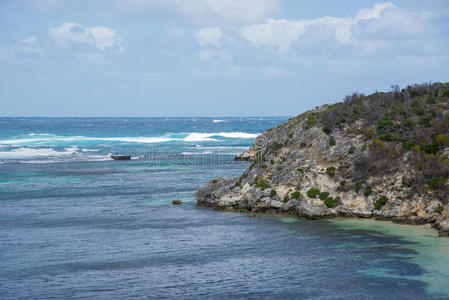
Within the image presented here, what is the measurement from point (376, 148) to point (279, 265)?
11738 mm

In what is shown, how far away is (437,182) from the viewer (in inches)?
995

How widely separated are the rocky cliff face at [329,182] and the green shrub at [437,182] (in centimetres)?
18

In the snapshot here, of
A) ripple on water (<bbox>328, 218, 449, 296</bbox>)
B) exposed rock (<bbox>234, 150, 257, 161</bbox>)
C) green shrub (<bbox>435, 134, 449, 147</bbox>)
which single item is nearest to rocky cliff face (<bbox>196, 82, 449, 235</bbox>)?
ripple on water (<bbox>328, 218, 449, 296</bbox>)

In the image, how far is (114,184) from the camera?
1678 inches

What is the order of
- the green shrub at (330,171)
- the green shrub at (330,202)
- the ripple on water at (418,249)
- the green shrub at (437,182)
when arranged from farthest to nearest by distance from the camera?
1. the green shrub at (330,171)
2. the green shrub at (330,202)
3. the green shrub at (437,182)
4. the ripple on water at (418,249)

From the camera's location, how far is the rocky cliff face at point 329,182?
84.6 feet

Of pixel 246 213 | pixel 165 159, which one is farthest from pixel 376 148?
pixel 165 159

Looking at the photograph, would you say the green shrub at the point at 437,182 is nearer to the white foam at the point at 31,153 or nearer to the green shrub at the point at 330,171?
the green shrub at the point at 330,171

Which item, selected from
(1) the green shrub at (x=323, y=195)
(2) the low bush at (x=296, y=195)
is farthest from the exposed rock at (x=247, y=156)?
(1) the green shrub at (x=323, y=195)

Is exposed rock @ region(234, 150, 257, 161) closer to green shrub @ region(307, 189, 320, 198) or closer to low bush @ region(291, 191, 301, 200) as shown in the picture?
low bush @ region(291, 191, 301, 200)

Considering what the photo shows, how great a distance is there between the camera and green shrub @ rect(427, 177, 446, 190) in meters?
25.2

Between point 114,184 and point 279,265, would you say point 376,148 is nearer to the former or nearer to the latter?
point 279,265

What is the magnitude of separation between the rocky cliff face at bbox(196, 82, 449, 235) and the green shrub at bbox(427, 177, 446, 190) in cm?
18

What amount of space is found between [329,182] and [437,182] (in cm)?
558
